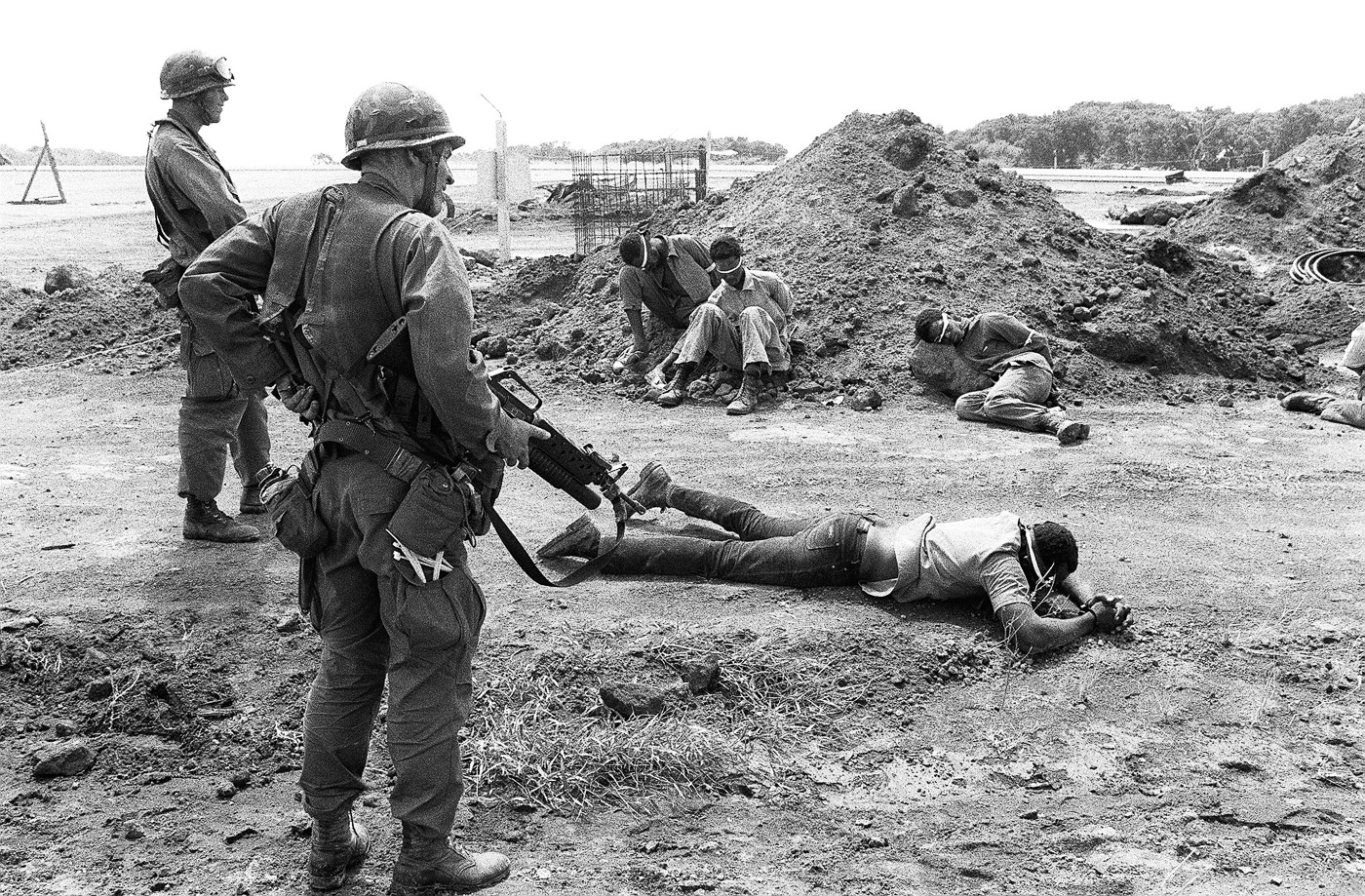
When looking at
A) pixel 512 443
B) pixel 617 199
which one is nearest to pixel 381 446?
pixel 512 443

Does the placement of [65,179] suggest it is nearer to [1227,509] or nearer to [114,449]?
[114,449]

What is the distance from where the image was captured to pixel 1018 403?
8.57 metres

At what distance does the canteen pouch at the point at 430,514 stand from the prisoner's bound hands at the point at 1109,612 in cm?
290

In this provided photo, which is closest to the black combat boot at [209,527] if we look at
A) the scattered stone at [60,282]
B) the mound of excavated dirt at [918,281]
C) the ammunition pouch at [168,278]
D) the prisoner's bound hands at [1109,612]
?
the ammunition pouch at [168,278]

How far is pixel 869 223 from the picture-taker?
37.9 feet

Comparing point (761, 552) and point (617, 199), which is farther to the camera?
point (617, 199)

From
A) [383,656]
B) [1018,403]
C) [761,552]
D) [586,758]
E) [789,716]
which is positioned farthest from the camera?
[1018,403]

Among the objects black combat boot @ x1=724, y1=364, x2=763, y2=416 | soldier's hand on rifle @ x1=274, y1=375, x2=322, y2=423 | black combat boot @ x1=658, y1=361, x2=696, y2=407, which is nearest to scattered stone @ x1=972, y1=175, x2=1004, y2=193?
black combat boot @ x1=724, y1=364, x2=763, y2=416

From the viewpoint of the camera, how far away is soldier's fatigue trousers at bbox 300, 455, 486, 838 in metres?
3.23

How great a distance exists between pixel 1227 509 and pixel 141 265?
14347mm

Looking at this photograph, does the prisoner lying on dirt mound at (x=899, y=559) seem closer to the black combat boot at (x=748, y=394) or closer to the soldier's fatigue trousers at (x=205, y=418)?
the soldier's fatigue trousers at (x=205, y=418)

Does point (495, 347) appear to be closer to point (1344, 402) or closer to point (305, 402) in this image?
point (1344, 402)

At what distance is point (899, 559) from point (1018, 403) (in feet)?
12.2

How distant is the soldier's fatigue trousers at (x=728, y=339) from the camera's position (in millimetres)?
9493
